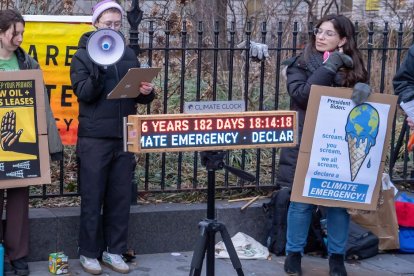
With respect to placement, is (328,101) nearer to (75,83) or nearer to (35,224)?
(75,83)

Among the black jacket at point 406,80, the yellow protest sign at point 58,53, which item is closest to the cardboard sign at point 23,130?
the yellow protest sign at point 58,53

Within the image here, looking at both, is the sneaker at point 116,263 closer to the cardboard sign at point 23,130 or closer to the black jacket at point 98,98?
the cardboard sign at point 23,130

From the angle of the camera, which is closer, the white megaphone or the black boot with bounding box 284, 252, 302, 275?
the white megaphone

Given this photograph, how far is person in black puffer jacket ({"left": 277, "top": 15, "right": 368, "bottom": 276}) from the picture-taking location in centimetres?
614

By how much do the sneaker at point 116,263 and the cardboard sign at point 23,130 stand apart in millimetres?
805

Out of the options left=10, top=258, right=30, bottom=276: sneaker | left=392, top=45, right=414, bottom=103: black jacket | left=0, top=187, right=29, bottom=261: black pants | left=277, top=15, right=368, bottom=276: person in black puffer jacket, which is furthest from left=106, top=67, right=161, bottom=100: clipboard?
left=392, top=45, right=414, bottom=103: black jacket

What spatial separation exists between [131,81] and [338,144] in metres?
1.62

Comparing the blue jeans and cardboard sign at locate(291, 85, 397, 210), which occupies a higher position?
cardboard sign at locate(291, 85, 397, 210)

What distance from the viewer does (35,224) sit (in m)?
6.44

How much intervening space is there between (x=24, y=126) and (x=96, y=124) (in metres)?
0.52

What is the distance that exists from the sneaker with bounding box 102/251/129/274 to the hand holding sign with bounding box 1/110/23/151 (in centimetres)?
116

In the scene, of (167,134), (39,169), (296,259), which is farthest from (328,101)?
(39,169)

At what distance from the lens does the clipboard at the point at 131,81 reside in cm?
568

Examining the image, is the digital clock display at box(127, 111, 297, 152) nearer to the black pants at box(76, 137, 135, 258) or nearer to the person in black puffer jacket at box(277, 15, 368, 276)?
the person in black puffer jacket at box(277, 15, 368, 276)
